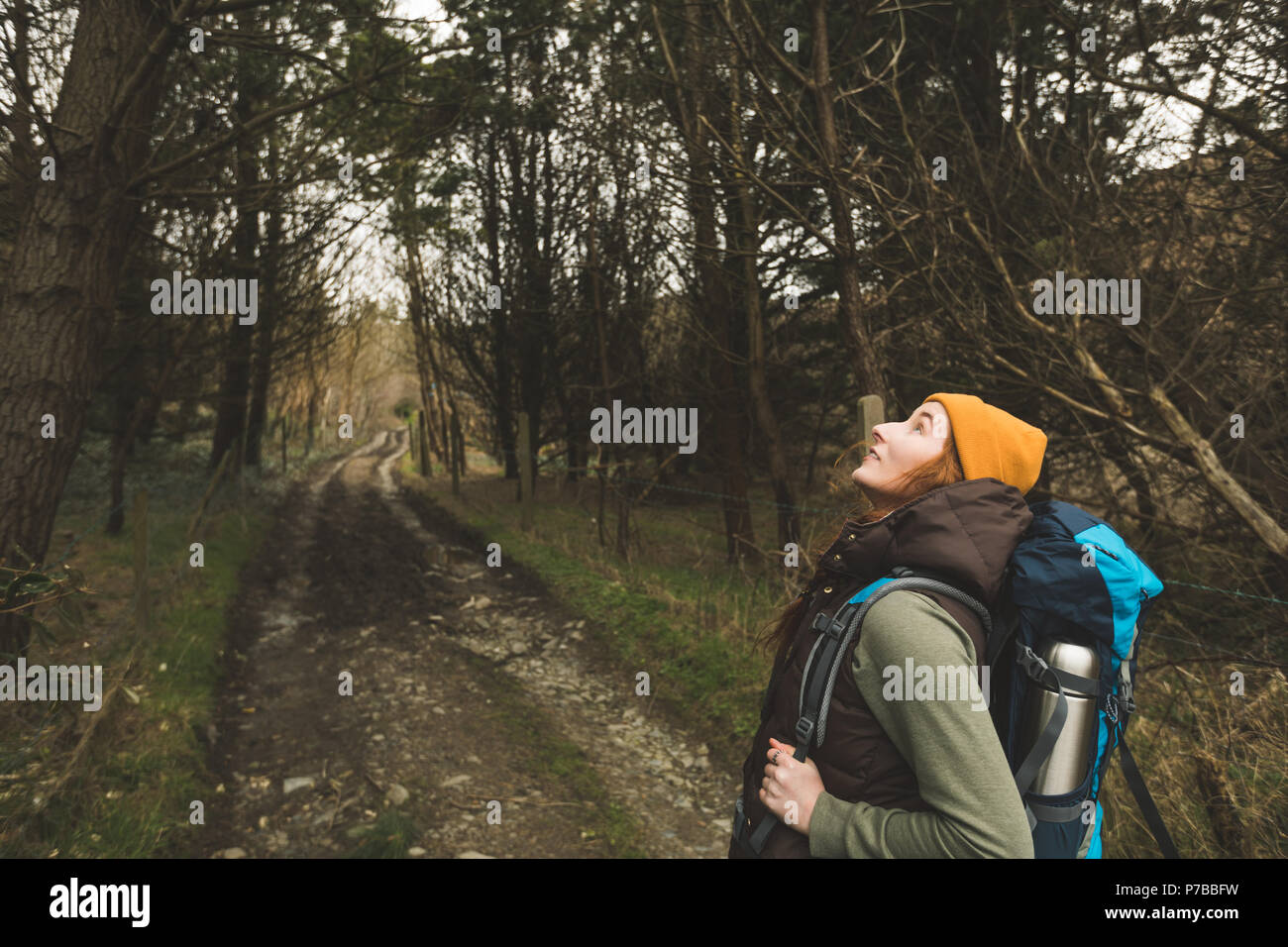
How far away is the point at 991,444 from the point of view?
1.92 meters

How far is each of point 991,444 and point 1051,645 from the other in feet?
1.53

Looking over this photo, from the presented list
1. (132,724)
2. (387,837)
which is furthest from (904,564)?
(132,724)

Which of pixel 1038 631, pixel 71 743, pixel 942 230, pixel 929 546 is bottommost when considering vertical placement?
pixel 71 743

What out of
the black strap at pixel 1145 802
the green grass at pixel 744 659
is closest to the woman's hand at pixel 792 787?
the black strap at pixel 1145 802

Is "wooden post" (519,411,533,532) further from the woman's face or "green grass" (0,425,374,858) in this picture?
the woman's face

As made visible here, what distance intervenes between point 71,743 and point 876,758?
5.48 meters

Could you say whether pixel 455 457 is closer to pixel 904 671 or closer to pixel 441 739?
pixel 441 739

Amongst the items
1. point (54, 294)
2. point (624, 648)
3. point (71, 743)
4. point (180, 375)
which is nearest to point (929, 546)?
point (71, 743)

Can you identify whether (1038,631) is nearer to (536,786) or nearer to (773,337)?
→ (536,786)

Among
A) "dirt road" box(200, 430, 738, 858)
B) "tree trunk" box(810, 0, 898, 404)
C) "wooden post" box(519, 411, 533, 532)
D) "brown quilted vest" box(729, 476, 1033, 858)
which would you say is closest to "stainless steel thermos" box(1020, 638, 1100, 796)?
"brown quilted vest" box(729, 476, 1033, 858)

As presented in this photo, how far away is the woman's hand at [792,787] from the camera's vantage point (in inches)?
70.5

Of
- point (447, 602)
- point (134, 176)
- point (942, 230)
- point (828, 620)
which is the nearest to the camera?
point (828, 620)

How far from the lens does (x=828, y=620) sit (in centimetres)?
184

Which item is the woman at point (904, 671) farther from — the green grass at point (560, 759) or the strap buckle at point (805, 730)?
the green grass at point (560, 759)
